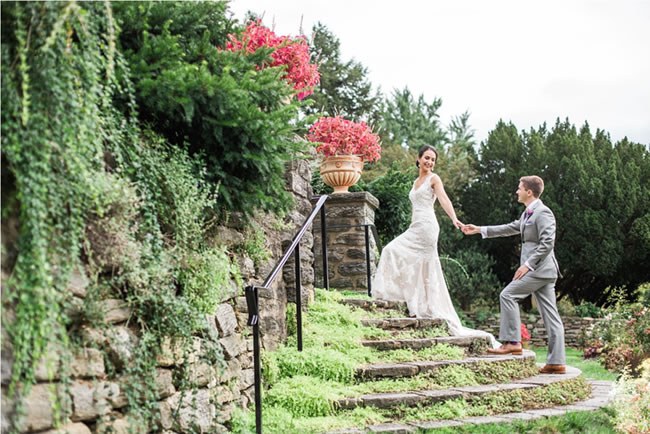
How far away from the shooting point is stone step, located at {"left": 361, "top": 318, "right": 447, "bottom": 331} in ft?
21.4

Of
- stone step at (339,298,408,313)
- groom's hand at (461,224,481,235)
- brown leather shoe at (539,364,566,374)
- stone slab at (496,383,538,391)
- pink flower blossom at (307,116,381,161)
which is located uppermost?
pink flower blossom at (307,116,381,161)

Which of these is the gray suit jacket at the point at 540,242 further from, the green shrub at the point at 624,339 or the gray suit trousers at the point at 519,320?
the green shrub at the point at 624,339

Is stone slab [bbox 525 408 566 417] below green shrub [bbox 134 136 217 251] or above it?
below

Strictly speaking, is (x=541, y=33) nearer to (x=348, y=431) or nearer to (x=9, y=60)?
(x=348, y=431)

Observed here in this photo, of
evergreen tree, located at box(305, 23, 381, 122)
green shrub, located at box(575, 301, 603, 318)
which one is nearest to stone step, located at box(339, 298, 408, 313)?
green shrub, located at box(575, 301, 603, 318)

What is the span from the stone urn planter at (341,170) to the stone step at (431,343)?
3178 millimetres

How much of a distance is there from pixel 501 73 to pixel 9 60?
60.7ft

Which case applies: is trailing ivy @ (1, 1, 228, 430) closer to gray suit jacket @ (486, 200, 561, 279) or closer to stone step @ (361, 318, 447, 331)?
stone step @ (361, 318, 447, 331)

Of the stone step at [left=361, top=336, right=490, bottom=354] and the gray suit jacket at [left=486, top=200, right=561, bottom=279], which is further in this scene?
the gray suit jacket at [left=486, top=200, right=561, bottom=279]

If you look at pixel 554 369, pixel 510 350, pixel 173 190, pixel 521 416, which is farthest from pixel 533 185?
pixel 173 190

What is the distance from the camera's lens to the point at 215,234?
14.8 ft

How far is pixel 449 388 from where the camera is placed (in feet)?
17.8

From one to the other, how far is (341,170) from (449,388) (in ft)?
13.5

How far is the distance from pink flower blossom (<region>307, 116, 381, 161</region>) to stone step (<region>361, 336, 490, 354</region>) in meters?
3.35
